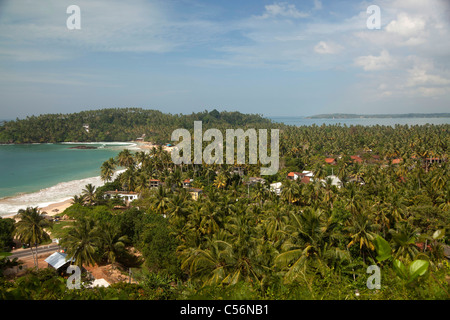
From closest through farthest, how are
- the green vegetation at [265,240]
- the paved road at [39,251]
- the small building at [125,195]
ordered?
the green vegetation at [265,240] < the paved road at [39,251] < the small building at [125,195]

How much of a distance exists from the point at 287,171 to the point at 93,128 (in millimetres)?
108604

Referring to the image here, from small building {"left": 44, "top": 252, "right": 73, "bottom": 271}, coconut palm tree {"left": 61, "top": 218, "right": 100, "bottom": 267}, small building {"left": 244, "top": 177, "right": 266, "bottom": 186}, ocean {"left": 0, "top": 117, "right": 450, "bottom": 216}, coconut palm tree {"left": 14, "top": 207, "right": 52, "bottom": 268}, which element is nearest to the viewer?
coconut palm tree {"left": 61, "top": 218, "right": 100, "bottom": 267}

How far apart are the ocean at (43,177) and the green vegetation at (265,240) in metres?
7.18

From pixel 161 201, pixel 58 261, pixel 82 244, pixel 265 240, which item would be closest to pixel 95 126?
pixel 161 201

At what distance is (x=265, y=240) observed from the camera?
786 inches

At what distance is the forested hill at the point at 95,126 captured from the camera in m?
115

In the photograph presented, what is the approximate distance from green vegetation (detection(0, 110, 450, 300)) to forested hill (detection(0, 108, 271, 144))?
3084 inches

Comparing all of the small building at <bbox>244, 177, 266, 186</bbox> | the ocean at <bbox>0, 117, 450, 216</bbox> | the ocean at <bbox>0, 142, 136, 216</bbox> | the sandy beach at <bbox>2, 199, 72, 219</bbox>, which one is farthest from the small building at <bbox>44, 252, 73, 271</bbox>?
the small building at <bbox>244, 177, 266, 186</bbox>

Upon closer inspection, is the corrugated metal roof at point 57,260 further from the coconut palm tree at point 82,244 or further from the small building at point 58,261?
the coconut palm tree at point 82,244

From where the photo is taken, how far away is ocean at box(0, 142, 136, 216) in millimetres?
40656

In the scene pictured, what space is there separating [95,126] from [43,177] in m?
85.3

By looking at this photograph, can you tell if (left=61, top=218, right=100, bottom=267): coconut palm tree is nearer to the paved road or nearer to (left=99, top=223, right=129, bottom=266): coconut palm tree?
(left=99, top=223, right=129, bottom=266): coconut palm tree

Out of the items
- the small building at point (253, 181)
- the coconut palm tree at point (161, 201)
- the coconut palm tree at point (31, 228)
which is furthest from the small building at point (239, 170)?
the coconut palm tree at point (31, 228)
